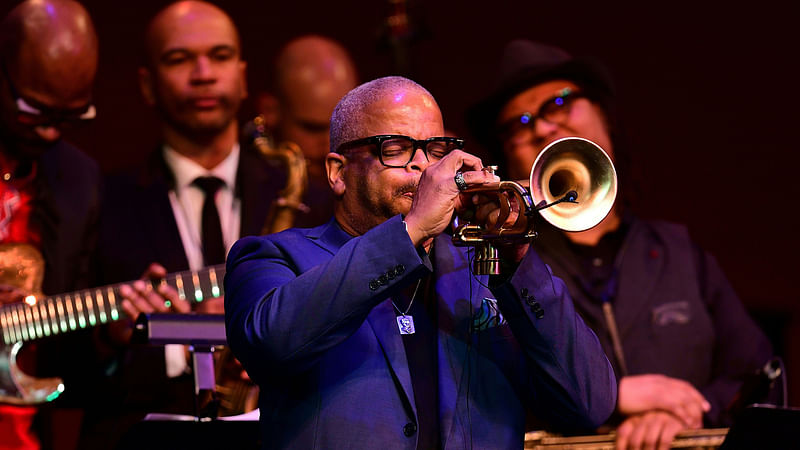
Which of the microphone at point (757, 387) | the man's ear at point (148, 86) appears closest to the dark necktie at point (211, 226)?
the man's ear at point (148, 86)

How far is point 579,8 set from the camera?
5.65 meters

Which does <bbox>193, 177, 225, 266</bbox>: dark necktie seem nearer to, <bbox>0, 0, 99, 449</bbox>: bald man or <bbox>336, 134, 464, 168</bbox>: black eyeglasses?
<bbox>0, 0, 99, 449</bbox>: bald man

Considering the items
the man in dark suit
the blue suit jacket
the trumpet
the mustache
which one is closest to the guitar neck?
the man in dark suit

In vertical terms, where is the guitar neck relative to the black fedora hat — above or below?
below

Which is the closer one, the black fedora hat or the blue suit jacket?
the blue suit jacket

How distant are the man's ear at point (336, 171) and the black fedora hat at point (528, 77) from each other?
1.58 metres

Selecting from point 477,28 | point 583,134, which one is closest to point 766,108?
point 477,28

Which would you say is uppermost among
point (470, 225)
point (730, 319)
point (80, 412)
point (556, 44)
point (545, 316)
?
point (556, 44)

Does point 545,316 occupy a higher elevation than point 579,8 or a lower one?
lower

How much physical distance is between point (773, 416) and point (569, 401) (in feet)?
1.94

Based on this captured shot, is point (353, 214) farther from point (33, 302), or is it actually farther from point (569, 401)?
point (33, 302)

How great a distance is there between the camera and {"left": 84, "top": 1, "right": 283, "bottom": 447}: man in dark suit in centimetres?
371

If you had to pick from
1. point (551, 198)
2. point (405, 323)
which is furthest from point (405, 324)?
point (551, 198)

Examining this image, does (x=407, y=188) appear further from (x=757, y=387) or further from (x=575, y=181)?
(x=757, y=387)
